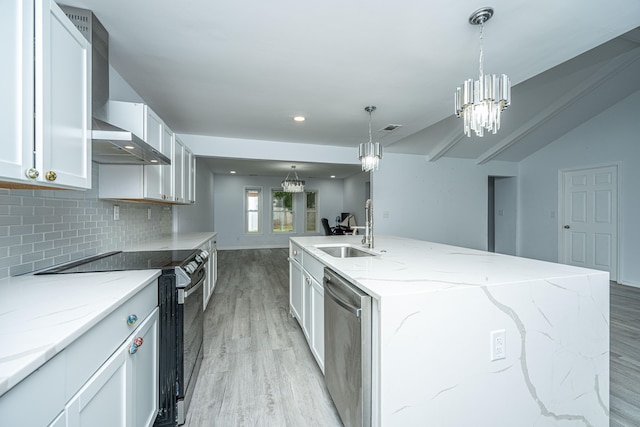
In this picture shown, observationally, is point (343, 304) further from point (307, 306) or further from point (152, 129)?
point (152, 129)

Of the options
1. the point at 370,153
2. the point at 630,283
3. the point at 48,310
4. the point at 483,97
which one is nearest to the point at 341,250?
the point at 370,153

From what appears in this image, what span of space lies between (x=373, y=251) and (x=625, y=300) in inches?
151

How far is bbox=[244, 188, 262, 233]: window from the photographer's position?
340 inches

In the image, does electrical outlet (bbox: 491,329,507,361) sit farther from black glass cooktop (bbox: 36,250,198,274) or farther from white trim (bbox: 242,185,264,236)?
white trim (bbox: 242,185,264,236)

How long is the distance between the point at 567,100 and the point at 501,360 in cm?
450

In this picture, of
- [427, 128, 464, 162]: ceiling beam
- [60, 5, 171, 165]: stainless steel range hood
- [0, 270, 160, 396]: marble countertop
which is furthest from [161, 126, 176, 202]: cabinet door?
[427, 128, 464, 162]: ceiling beam

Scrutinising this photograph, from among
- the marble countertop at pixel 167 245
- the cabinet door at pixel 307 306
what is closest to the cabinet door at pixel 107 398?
the cabinet door at pixel 307 306

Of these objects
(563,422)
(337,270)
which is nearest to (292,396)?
(337,270)

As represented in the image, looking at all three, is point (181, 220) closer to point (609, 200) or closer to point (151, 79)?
point (151, 79)

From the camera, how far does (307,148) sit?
4504 mm

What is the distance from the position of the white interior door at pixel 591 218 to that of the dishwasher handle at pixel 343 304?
5472 mm

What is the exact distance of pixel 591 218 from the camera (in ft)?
15.5

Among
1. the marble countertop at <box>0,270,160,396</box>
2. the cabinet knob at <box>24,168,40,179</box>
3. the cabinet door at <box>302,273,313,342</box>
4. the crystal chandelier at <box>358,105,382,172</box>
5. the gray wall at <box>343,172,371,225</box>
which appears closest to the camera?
the marble countertop at <box>0,270,160,396</box>

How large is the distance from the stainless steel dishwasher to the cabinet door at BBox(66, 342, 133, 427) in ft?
3.06
